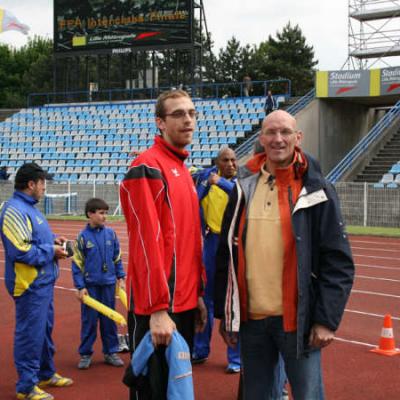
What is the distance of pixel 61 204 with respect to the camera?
926 inches

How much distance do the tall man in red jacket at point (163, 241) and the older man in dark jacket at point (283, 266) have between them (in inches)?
8.9

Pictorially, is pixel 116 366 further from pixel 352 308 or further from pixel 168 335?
pixel 352 308

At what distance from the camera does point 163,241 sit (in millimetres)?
3365

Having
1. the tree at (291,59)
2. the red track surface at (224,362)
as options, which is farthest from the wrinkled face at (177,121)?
the tree at (291,59)

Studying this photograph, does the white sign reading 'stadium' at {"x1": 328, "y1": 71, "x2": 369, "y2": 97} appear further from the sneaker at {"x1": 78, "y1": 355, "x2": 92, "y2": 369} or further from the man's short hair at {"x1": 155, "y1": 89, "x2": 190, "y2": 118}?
the man's short hair at {"x1": 155, "y1": 89, "x2": 190, "y2": 118}

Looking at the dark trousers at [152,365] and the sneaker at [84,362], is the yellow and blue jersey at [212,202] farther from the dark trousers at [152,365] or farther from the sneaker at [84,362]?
the dark trousers at [152,365]

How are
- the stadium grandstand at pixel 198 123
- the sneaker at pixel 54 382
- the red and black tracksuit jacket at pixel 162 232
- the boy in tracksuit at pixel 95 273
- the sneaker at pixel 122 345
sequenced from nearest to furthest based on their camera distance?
the red and black tracksuit jacket at pixel 162 232 → the sneaker at pixel 54 382 → the boy in tracksuit at pixel 95 273 → the sneaker at pixel 122 345 → the stadium grandstand at pixel 198 123

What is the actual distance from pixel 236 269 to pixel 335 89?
2367cm

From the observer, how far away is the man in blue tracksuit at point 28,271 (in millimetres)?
4938

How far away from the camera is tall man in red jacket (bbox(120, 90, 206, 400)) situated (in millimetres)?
3258

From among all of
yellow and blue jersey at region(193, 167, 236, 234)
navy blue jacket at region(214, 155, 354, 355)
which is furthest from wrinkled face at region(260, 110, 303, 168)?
yellow and blue jersey at region(193, 167, 236, 234)

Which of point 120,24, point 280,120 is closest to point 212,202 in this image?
point 280,120

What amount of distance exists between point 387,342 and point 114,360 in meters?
2.75

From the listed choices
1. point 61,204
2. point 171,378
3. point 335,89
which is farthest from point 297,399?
point 335,89
